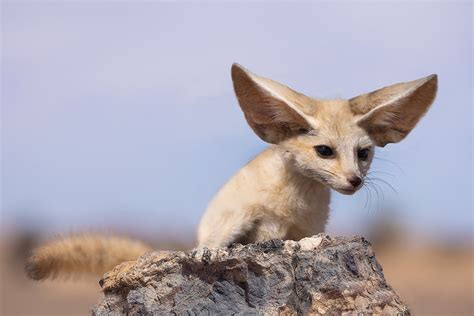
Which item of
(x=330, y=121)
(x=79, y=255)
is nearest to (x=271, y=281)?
(x=330, y=121)

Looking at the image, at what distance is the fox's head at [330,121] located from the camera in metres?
7.21

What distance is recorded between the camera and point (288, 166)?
25.1 ft

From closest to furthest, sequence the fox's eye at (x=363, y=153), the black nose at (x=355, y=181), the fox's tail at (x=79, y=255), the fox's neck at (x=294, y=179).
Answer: the black nose at (x=355, y=181) < the fox's eye at (x=363, y=153) < the fox's tail at (x=79, y=255) < the fox's neck at (x=294, y=179)

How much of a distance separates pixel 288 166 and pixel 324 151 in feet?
1.62

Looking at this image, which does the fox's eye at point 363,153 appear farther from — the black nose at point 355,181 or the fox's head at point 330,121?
the black nose at point 355,181

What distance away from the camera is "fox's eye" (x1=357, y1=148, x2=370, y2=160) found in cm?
734

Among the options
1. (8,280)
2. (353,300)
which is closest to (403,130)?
(353,300)

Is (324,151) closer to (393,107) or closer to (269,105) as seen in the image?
(269,105)

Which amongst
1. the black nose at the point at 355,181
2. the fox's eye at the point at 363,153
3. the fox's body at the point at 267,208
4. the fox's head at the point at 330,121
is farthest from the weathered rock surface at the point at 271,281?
the fox's body at the point at 267,208

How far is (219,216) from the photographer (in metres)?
7.66

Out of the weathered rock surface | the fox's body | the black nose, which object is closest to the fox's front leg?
the fox's body

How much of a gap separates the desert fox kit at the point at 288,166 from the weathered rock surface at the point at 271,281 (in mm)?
1302

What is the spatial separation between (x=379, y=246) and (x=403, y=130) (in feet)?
91.2

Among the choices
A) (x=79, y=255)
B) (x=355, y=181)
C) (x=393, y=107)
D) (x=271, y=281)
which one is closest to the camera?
(x=271, y=281)
